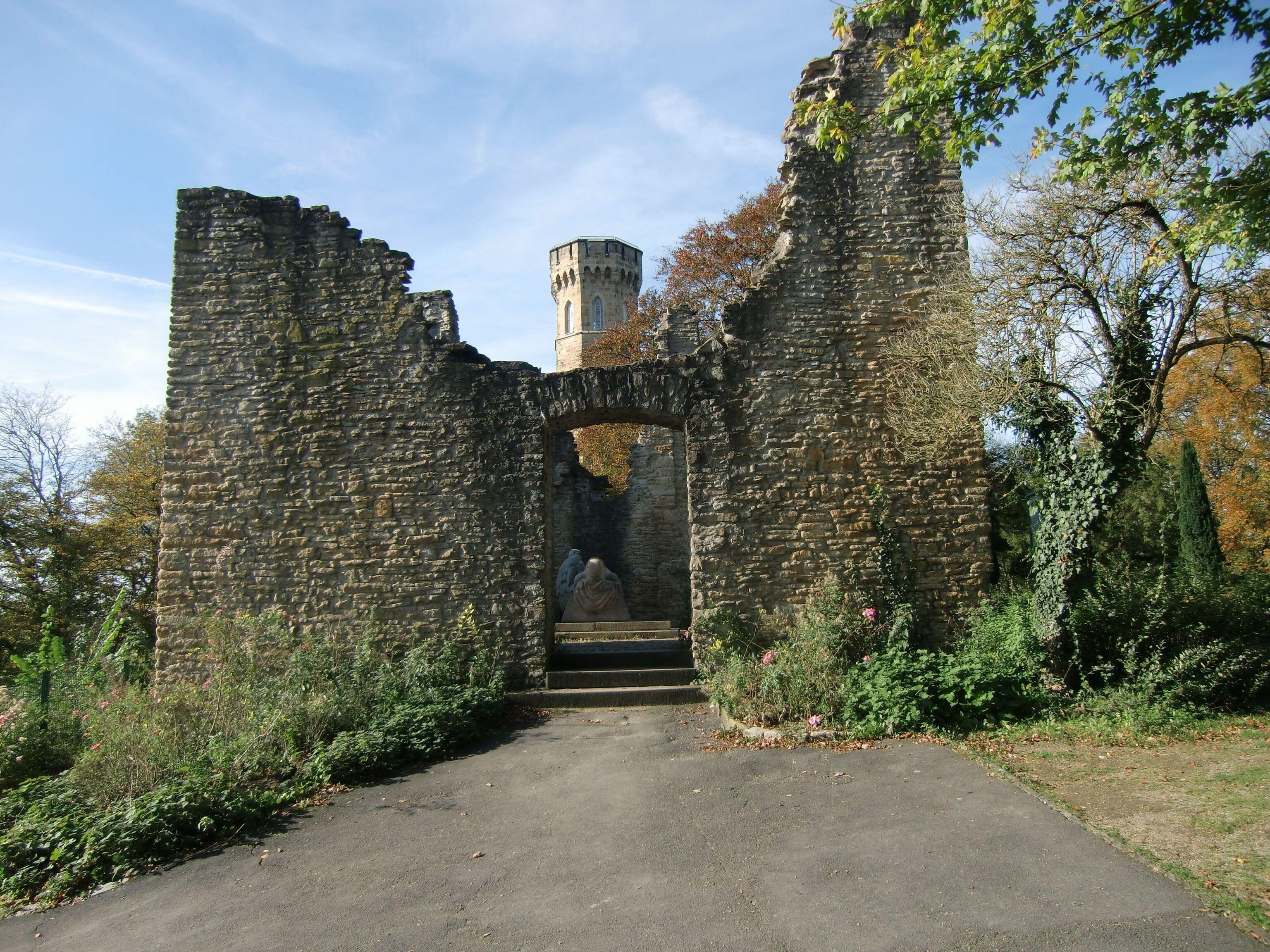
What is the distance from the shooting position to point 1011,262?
23.4 feet

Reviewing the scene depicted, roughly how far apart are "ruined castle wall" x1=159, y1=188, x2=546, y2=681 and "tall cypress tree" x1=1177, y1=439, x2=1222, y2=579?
1261 centimetres

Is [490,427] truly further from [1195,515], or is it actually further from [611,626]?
[1195,515]

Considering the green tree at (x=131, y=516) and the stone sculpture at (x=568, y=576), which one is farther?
the green tree at (x=131, y=516)

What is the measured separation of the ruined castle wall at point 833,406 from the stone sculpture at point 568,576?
Answer: 6641 millimetres

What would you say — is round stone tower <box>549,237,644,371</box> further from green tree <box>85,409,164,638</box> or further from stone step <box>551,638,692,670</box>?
stone step <box>551,638,692,670</box>

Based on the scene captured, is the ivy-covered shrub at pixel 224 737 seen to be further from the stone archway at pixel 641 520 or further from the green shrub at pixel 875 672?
the stone archway at pixel 641 520

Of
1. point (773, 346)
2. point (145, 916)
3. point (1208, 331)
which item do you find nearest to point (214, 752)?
point (145, 916)

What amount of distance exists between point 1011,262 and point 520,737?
6.15 metres

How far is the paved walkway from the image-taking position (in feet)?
12.2

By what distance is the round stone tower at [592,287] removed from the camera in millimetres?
43969

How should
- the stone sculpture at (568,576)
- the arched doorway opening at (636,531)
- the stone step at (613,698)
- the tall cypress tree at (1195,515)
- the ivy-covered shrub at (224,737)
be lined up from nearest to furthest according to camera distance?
1. the ivy-covered shrub at (224,737)
2. the stone step at (613,698)
3. the arched doorway opening at (636,531)
4. the tall cypress tree at (1195,515)
5. the stone sculpture at (568,576)

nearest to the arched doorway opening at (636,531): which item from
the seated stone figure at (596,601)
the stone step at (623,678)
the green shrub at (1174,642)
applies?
the seated stone figure at (596,601)

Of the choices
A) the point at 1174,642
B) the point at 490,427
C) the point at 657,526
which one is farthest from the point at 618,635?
the point at 1174,642

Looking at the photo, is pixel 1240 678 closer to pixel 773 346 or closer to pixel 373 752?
pixel 773 346
